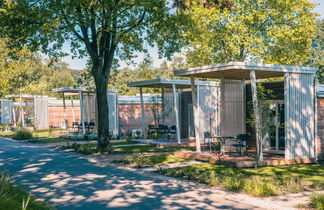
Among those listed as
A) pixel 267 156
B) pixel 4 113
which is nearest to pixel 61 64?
pixel 4 113

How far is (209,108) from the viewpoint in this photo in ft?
70.8

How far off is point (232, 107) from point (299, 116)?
3.15m

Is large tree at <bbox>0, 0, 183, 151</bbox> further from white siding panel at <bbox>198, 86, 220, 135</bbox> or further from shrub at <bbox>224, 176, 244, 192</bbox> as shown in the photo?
shrub at <bbox>224, 176, 244, 192</bbox>

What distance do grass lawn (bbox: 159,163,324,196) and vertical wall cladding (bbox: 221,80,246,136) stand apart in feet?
9.56

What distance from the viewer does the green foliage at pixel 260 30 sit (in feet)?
82.6

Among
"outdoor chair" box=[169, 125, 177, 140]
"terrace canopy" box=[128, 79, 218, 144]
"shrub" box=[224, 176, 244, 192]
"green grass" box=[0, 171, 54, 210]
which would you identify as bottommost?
"shrub" box=[224, 176, 244, 192]

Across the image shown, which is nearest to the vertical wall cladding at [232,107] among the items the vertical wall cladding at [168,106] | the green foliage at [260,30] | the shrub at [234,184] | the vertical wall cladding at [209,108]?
the vertical wall cladding at [209,108]

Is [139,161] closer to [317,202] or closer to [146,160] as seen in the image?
[146,160]

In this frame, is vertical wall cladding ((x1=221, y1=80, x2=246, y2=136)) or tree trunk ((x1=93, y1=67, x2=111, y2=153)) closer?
vertical wall cladding ((x1=221, y1=80, x2=246, y2=136))

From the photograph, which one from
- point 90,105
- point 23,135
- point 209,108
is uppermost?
point 90,105

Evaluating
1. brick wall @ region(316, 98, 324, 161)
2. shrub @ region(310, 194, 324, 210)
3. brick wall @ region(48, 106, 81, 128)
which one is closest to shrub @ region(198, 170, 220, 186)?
shrub @ region(310, 194, 324, 210)

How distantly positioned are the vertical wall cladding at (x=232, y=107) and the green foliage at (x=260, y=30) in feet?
31.9

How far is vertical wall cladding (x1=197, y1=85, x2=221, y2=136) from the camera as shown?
21094 millimetres

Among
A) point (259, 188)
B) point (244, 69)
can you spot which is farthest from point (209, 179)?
point (244, 69)
